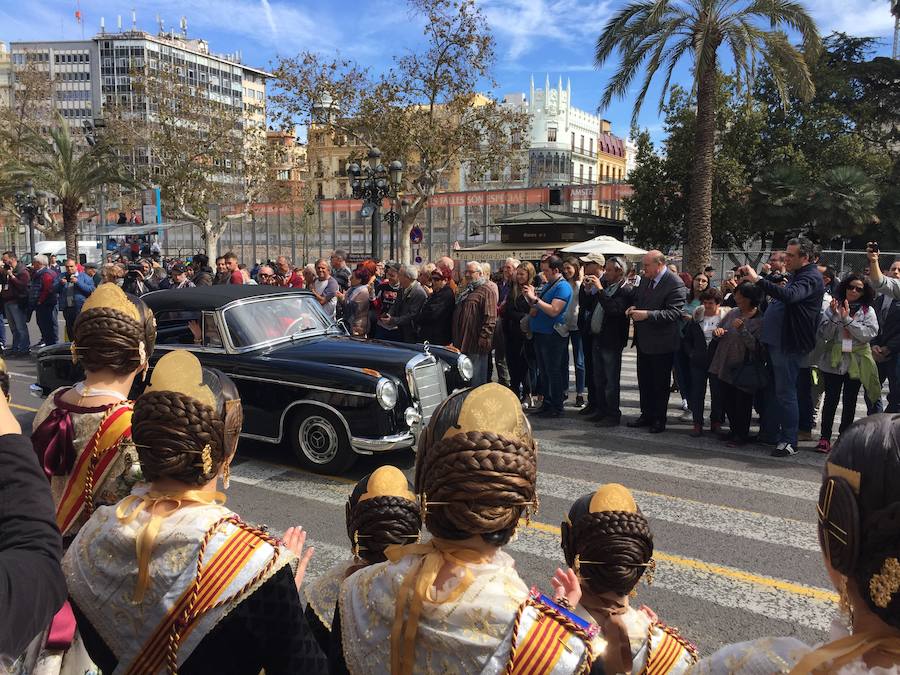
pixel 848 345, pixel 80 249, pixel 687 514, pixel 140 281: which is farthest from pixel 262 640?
pixel 80 249

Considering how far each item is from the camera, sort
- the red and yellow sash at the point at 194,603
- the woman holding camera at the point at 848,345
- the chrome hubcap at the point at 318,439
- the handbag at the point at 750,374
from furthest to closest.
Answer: the handbag at the point at 750,374, the woman holding camera at the point at 848,345, the chrome hubcap at the point at 318,439, the red and yellow sash at the point at 194,603

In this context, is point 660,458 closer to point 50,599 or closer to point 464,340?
point 464,340

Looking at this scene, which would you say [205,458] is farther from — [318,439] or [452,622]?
[318,439]

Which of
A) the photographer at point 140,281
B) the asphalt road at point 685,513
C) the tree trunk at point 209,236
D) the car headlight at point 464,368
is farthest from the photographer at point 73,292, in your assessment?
the tree trunk at point 209,236

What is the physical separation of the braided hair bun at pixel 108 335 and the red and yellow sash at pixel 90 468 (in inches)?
10.3

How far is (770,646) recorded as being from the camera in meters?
1.35

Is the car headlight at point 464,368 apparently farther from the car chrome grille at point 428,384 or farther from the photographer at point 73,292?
the photographer at point 73,292

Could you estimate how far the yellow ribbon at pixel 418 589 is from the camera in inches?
62.2

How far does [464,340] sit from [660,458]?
114 inches

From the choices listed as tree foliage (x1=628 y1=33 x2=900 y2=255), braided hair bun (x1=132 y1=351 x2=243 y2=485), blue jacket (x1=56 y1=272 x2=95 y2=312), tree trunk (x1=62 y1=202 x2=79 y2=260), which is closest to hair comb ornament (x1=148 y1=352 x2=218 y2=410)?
braided hair bun (x1=132 y1=351 x2=243 y2=485)

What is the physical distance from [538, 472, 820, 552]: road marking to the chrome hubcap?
1.95 metres

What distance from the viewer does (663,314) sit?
7.90m

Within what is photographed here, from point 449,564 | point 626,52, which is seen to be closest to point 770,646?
point 449,564

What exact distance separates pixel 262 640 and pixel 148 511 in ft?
1.47
